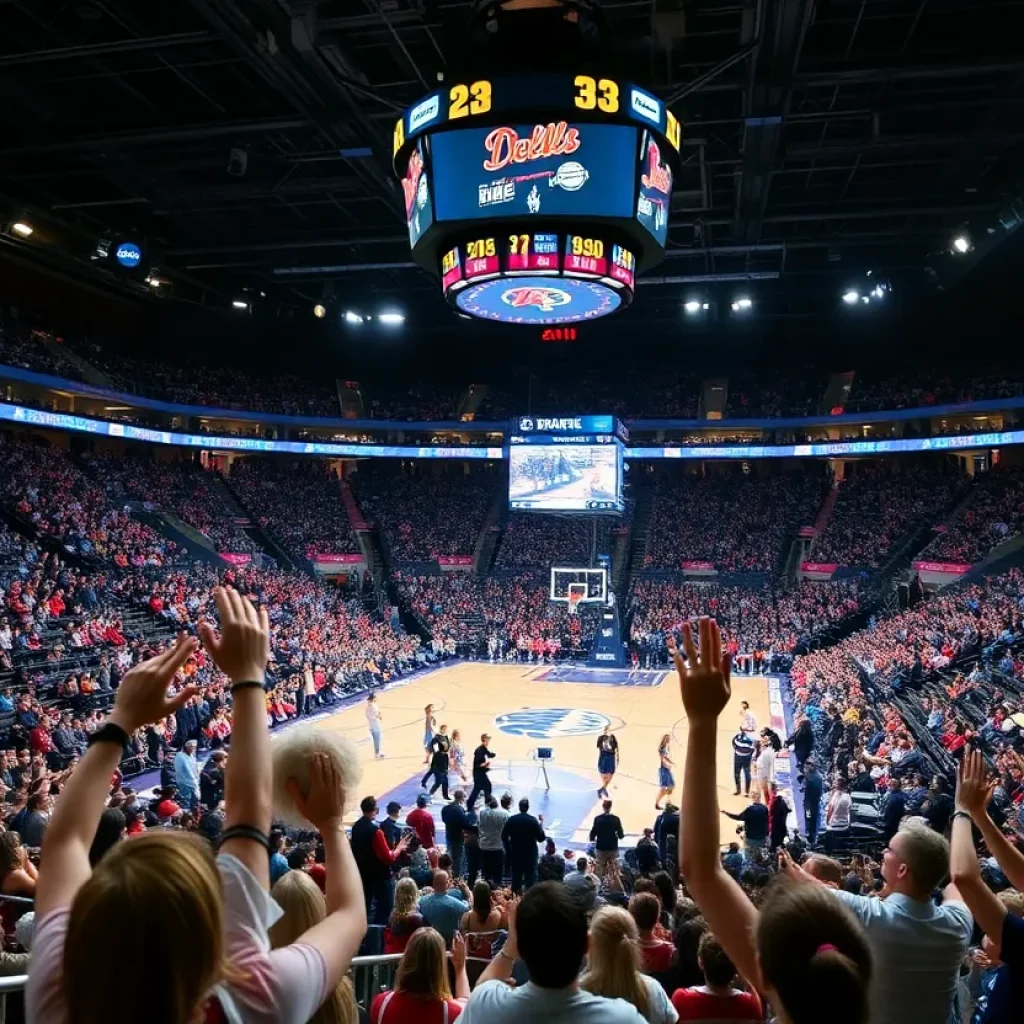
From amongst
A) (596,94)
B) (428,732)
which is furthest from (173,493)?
(596,94)

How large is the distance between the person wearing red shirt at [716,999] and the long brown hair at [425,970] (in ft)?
2.81

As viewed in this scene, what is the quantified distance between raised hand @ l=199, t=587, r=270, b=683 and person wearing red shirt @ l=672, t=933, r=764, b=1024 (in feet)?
6.37

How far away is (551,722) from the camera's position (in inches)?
844

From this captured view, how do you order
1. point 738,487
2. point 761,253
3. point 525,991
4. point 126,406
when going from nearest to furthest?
point 525,991 → point 761,253 → point 126,406 → point 738,487

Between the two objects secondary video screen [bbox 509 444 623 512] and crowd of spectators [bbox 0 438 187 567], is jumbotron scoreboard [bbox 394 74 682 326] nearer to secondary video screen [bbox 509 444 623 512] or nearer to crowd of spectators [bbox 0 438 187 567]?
crowd of spectators [bbox 0 438 187 567]

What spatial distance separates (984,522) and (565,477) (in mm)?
16287

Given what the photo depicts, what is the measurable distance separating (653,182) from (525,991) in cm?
1290

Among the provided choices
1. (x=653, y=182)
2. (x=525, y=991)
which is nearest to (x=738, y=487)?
(x=653, y=182)

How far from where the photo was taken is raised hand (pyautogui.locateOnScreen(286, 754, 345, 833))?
2188 mm

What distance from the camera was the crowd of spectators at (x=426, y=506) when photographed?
41.8 metres

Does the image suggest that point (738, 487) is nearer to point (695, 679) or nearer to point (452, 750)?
point (452, 750)

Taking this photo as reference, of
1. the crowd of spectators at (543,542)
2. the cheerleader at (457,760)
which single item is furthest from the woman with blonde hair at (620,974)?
the crowd of spectators at (543,542)

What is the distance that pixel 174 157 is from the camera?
70.0 ft

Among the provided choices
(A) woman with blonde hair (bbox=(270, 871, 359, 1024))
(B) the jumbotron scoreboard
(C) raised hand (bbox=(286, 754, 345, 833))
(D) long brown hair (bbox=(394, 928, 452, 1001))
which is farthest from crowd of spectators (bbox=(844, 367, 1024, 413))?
(C) raised hand (bbox=(286, 754, 345, 833))
